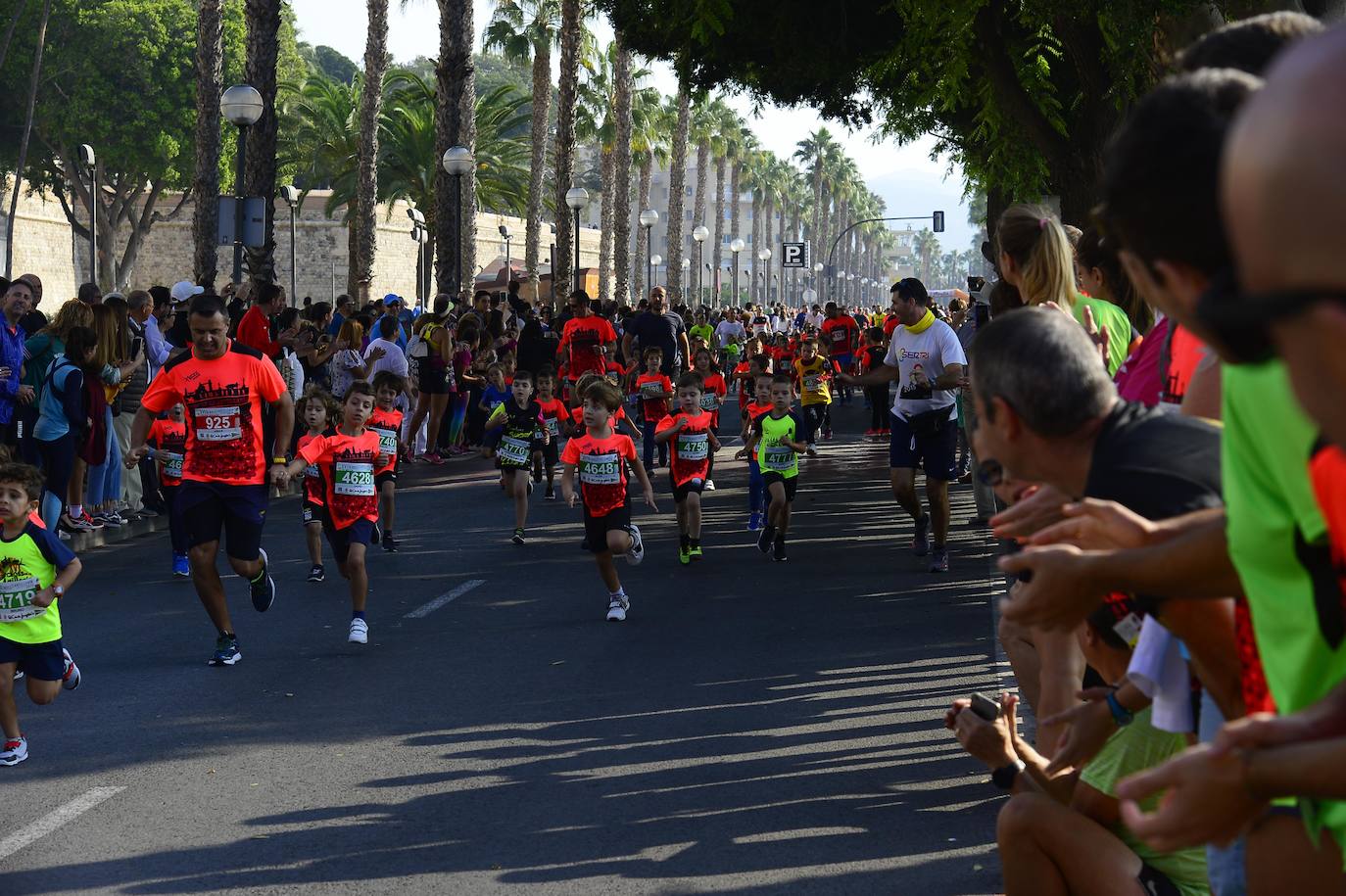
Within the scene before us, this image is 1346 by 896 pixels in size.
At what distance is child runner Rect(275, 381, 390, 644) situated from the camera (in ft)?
32.6

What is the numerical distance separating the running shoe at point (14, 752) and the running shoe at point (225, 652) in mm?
1996

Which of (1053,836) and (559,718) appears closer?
(1053,836)

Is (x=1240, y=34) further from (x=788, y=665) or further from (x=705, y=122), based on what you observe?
(x=705, y=122)

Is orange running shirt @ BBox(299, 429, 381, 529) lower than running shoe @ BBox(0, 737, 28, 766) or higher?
higher

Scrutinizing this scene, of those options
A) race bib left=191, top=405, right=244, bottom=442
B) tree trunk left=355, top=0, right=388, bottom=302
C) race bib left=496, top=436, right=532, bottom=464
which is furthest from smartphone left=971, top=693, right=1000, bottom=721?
tree trunk left=355, top=0, right=388, bottom=302

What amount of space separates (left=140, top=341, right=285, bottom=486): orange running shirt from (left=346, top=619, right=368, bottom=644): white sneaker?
3.43ft

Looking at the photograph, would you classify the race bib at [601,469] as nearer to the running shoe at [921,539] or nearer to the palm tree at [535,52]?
the running shoe at [921,539]

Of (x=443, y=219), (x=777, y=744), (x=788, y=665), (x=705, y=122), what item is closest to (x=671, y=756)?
(x=777, y=744)

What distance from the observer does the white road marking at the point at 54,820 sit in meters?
5.89

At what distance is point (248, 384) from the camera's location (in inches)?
375

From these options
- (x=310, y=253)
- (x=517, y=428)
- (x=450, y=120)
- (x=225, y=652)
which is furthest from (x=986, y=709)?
(x=310, y=253)

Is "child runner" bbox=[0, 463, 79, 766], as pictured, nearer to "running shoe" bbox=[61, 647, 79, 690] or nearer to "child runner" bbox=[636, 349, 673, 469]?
"running shoe" bbox=[61, 647, 79, 690]

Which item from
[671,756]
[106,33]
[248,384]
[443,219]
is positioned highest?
[106,33]

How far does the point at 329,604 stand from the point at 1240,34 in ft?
30.4
